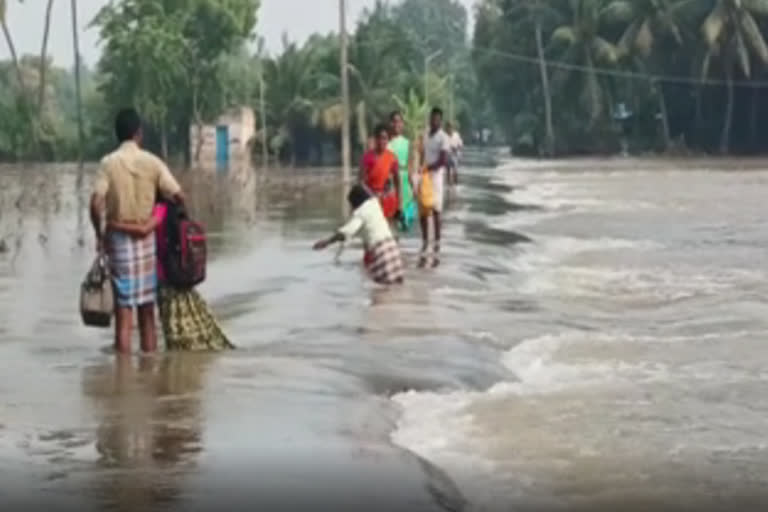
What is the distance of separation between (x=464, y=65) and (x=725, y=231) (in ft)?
378

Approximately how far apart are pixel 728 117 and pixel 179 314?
6528 cm

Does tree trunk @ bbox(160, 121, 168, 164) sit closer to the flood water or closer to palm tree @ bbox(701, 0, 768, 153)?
palm tree @ bbox(701, 0, 768, 153)

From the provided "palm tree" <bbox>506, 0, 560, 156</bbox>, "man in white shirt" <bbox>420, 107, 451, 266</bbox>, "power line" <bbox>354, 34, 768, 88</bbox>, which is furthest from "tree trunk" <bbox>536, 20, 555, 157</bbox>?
"man in white shirt" <bbox>420, 107, 451, 266</bbox>

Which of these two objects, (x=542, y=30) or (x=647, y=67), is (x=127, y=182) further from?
(x=542, y=30)

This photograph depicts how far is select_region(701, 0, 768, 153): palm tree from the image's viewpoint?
6806 cm

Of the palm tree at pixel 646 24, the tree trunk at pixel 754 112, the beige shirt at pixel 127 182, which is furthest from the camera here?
the tree trunk at pixel 754 112

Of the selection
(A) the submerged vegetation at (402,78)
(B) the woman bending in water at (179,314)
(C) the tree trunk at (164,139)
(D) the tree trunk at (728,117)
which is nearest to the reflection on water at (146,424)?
(B) the woman bending in water at (179,314)

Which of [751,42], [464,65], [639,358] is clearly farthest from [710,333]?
[464,65]

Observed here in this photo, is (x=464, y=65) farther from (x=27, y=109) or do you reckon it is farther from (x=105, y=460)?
(x=105, y=460)

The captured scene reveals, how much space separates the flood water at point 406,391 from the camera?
6.14 metres

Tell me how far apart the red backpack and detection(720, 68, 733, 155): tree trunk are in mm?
63667

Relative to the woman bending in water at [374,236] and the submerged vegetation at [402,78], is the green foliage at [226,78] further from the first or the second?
the woman bending in water at [374,236]

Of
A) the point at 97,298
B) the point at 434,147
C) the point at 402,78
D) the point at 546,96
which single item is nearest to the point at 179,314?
the point at 97,298

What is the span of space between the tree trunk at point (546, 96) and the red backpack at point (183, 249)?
6981cm
